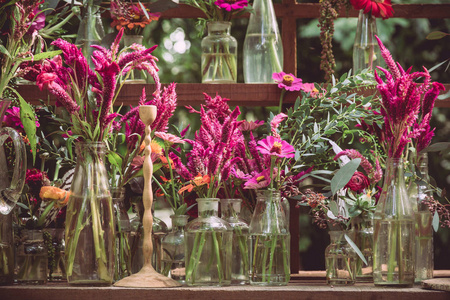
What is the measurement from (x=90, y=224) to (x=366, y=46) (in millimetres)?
726

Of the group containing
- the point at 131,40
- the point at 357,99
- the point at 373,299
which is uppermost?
the point at 131,40

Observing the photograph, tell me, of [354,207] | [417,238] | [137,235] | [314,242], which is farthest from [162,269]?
[314,242]

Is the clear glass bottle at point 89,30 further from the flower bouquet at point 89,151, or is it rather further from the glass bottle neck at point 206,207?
the glass bottle neck at point 206,207

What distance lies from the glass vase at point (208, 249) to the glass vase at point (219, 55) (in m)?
0.37

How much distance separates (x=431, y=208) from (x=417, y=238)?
76mm

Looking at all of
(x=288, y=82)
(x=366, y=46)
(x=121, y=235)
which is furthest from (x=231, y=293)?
(x=366, y=46)

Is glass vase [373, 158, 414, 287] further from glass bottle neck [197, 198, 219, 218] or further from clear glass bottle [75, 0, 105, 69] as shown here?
clear glass bottle [75, 0, 105, 69]

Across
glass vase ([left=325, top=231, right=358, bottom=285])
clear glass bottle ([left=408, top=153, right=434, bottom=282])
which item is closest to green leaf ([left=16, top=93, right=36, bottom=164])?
glass vase ([left=325, top=231, right=358, bottom=285])

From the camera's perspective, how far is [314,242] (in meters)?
2.82

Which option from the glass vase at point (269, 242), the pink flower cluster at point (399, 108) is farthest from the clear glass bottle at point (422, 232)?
the glass vase at point (269, 242)

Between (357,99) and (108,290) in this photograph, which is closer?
(108,290)

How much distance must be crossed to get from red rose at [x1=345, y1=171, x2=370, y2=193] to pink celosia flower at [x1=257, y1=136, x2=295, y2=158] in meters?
0.15

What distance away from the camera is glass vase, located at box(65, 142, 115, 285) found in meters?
1.13

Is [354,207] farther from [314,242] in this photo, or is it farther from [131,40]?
[314,242]
